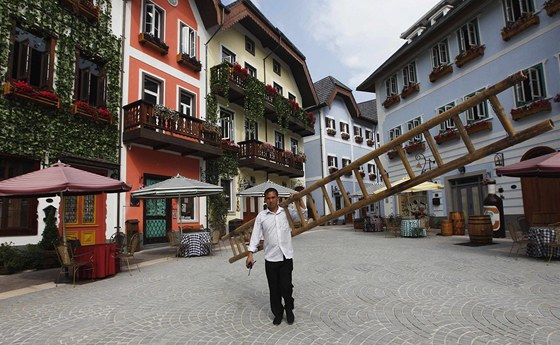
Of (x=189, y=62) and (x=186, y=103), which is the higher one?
(x=189, y=62)

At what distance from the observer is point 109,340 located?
3791 mm

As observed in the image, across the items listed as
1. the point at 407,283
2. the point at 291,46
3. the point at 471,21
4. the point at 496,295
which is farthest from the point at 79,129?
the point at 471,21

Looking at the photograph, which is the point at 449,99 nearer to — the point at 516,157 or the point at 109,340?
the point at 516,157

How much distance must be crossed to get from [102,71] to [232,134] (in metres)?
7.63

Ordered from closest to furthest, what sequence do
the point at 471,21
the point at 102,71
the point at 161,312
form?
1. the point at 161,312
2. the point at 102,71
3. the point at 471,21

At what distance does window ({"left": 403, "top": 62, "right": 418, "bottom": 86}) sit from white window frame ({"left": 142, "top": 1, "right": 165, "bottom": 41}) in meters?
14.0

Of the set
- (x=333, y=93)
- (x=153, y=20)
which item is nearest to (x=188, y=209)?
(x=153, y=20)

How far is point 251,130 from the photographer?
20.3 meters

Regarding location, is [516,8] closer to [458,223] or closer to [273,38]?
[458,223]

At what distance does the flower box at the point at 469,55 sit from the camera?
1543 centimetres

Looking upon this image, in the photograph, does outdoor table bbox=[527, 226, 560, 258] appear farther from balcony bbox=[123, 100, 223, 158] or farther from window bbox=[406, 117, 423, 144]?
balcony bbox=[123, 100, 223, 158]

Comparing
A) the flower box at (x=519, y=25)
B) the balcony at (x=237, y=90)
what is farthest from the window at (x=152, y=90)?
the flower box at (x=519, y=25)

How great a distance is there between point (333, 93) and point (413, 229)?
57.6ft

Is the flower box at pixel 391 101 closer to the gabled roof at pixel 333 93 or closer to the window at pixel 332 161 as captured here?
the gabled roof at pixel 333 93
